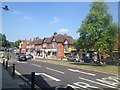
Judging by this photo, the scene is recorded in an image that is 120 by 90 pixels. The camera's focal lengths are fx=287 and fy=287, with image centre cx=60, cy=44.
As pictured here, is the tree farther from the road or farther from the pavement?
the pavement

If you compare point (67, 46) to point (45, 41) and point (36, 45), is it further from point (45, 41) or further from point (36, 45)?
point (36, 45)

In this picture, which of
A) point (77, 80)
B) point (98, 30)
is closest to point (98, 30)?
point (98, 30)

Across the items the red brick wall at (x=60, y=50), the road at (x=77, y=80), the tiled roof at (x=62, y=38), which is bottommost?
the road at (x=77, y=80)

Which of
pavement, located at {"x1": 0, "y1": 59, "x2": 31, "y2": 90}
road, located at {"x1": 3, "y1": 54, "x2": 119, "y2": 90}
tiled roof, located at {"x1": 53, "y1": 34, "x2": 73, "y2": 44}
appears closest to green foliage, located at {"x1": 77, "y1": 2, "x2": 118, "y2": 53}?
road, located at {"x1": 3, "y1": 54, "x2": 119, "y2": 90}

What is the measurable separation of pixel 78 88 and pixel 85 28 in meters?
28.2

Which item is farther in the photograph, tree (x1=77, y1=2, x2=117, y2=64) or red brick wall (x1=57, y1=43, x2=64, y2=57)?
red brick wall (x1=57, y1=43, x2=64, y2=57)

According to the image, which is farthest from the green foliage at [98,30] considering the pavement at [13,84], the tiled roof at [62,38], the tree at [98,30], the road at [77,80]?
the tiled roof at [62,38]

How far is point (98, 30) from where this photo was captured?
45.6 metres

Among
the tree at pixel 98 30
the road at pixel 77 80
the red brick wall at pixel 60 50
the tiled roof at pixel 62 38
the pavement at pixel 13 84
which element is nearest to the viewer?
the pavement at pixel 13 84

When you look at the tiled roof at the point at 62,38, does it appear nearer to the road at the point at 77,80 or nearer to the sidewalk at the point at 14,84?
the road at the point at 77,80

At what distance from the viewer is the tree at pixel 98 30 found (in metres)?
45.0

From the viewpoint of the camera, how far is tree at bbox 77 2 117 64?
148 ft

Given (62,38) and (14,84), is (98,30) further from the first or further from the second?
(62,38)

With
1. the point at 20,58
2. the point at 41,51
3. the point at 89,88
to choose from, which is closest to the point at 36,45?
the point at 41,51
